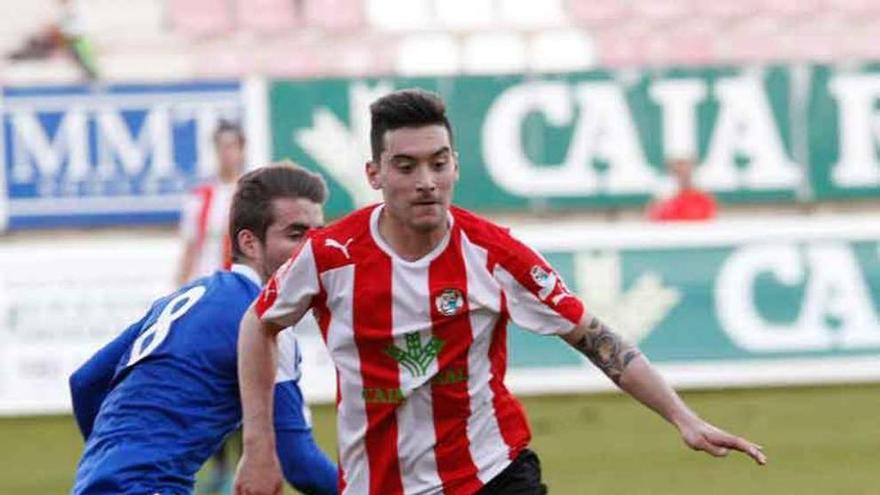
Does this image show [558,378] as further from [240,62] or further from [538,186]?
[240,62]

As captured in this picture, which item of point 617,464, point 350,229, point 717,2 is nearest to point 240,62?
point 717,2

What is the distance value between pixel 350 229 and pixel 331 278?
0.15m

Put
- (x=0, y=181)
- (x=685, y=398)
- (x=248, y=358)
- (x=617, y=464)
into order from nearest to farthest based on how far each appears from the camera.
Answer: (x=248, y=358) < (x=617, y=464) < (x=685, y=398) < (x=0, y=181)

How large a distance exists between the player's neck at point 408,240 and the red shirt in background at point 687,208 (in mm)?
11257

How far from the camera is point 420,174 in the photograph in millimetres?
5234

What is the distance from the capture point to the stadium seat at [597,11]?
22484 millimetres

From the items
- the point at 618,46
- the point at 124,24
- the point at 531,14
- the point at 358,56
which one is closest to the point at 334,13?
the point at 358,56

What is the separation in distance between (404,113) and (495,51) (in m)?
16.8

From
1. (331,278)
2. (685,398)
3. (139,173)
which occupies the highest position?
(331,278)

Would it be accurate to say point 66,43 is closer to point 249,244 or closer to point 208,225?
point 208,225

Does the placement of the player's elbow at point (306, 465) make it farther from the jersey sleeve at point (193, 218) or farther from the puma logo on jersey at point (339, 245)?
the jersey sleeve at point (193, 218)

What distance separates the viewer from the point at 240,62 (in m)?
21.8

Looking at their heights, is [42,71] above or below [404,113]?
below

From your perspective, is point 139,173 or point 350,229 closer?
point 350,229
